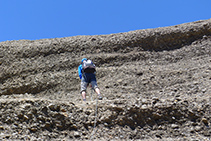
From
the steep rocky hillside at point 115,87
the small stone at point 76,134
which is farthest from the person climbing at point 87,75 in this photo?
the small stone at point 76,134

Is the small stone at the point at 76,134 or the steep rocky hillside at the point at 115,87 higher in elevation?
the steep rocky hillside at the point at 115,87

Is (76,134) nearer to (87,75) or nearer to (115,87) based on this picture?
(87,75)

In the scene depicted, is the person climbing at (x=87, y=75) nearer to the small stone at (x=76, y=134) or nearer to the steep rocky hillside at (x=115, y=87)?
the steep rocky hillside at (x=115, y=87)

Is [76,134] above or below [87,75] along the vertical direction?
below

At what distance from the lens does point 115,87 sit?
13.5 meters

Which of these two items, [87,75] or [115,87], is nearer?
[87,75]

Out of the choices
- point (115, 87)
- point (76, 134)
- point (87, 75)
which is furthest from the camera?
point (115, 87)

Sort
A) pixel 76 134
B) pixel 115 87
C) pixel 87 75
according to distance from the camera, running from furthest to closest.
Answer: pixel 115 87 → pixel 87 75 → pixel 76 134

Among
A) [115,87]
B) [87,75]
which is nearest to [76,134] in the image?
[87,75]

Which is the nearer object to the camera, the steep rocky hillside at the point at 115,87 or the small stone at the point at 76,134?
the small stone at the point at 76,134

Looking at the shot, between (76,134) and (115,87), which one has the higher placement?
(115,87)

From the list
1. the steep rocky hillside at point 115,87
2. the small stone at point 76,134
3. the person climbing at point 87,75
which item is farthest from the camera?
the person climbing at point 87,75

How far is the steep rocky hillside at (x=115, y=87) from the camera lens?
614 cm

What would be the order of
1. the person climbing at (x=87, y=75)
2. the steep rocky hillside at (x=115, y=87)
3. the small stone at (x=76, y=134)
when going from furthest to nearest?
the person climbing at (x=87, y=75) → the steep rocky hillside at (x=115, y=87) → the small stone at (x=76, y=134)
